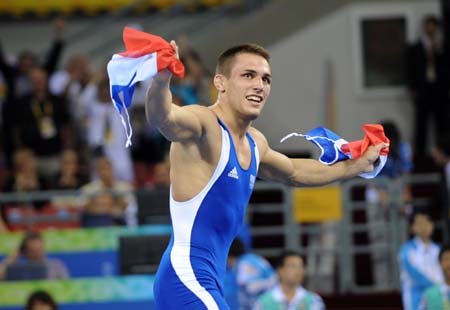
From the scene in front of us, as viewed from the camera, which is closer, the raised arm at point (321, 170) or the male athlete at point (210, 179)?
the male athlete at point (210, 179)

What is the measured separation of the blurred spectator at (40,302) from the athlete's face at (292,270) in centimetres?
209

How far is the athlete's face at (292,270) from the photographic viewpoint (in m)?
10.7

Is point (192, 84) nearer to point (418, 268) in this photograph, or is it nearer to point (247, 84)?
point (418, 268)

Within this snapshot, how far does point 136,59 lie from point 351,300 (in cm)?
730

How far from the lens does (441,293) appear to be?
10.5m

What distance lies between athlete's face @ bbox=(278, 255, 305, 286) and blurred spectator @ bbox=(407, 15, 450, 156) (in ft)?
18.7

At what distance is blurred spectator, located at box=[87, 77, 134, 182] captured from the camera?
14602 mm

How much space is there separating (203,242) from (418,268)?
202 inches

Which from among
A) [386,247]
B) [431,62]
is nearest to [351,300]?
[386,247]

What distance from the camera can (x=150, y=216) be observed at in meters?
12.5

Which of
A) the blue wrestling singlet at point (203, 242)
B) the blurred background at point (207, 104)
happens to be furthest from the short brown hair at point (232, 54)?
the blurred background at point (207, 104)

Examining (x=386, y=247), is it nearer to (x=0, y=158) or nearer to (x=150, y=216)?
(x=150, y=216)

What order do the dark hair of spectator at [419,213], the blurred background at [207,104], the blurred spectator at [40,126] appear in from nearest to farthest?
1. the dark hair of spectator at [419,213]
2. the blurred background at [207,104]
3. the blurred spectator at [40,126]

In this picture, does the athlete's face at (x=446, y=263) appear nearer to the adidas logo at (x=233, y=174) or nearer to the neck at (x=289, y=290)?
the neck at (x=289, y=290)
